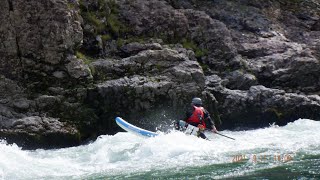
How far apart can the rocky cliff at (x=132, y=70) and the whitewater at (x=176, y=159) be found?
1500 millimetres

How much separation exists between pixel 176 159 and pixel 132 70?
7.07m

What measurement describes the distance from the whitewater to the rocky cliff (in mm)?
1500

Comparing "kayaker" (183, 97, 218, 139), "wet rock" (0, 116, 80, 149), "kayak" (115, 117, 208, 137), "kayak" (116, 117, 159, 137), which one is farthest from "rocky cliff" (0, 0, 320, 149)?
"kayaker" (183, 97, 218, 139)

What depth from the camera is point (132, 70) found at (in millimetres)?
17844

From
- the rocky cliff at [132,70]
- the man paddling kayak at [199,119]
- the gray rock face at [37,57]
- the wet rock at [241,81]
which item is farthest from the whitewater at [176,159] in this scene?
the wet rock at [241,81]

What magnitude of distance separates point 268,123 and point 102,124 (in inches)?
280

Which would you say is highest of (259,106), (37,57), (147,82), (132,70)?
(37,57)

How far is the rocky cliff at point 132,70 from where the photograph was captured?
16453 millimetres

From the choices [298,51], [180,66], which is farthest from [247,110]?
[298,51]

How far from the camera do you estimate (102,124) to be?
1702 cm

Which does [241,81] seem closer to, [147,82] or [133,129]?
[147,82]

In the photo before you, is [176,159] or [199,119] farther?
[199,119]

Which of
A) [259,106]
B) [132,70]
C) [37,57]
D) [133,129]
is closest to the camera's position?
[133,129]

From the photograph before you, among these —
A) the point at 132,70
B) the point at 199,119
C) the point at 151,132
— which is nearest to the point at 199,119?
the point at 199,119
